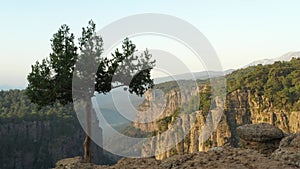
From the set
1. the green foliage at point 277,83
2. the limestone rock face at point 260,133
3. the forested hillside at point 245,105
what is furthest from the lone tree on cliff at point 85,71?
the green foliage at point 277,83

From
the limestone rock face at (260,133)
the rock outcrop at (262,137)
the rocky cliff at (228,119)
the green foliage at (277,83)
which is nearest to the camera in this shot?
the rock outcrop at (262,137)

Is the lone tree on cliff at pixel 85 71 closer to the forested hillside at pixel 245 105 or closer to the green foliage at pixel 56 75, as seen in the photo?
the green foliage at pixel 56 75

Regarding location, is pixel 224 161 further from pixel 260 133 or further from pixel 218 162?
pixel 260 133

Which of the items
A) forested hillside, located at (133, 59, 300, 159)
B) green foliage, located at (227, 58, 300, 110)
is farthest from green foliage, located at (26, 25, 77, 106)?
green foliage, located at (227, 58, 300, 110)

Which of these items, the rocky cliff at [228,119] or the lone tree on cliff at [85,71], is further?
the rocky cliff at [228,119]

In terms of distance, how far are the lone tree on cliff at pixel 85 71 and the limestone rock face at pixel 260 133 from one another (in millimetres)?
8005

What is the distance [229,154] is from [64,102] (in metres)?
19.1

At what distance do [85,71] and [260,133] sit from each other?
12.0 metres

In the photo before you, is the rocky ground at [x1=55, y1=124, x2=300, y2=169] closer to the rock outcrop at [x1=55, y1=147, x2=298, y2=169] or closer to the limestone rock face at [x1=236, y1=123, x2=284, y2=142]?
the rock outcrop at [x1=55, y1=147, x2=298, y2=169]

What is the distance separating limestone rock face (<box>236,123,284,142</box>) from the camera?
54.3ft

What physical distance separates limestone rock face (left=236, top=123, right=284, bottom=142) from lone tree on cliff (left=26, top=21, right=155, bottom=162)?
8.01 meters

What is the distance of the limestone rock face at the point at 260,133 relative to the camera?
16.6m

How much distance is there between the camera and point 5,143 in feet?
367

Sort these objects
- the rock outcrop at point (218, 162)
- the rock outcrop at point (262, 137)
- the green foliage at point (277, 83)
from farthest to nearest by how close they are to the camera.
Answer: the green foliage at point (277, 83), the rock outcrop at point (262, 137), the rock outcrop at point (218, 162)
